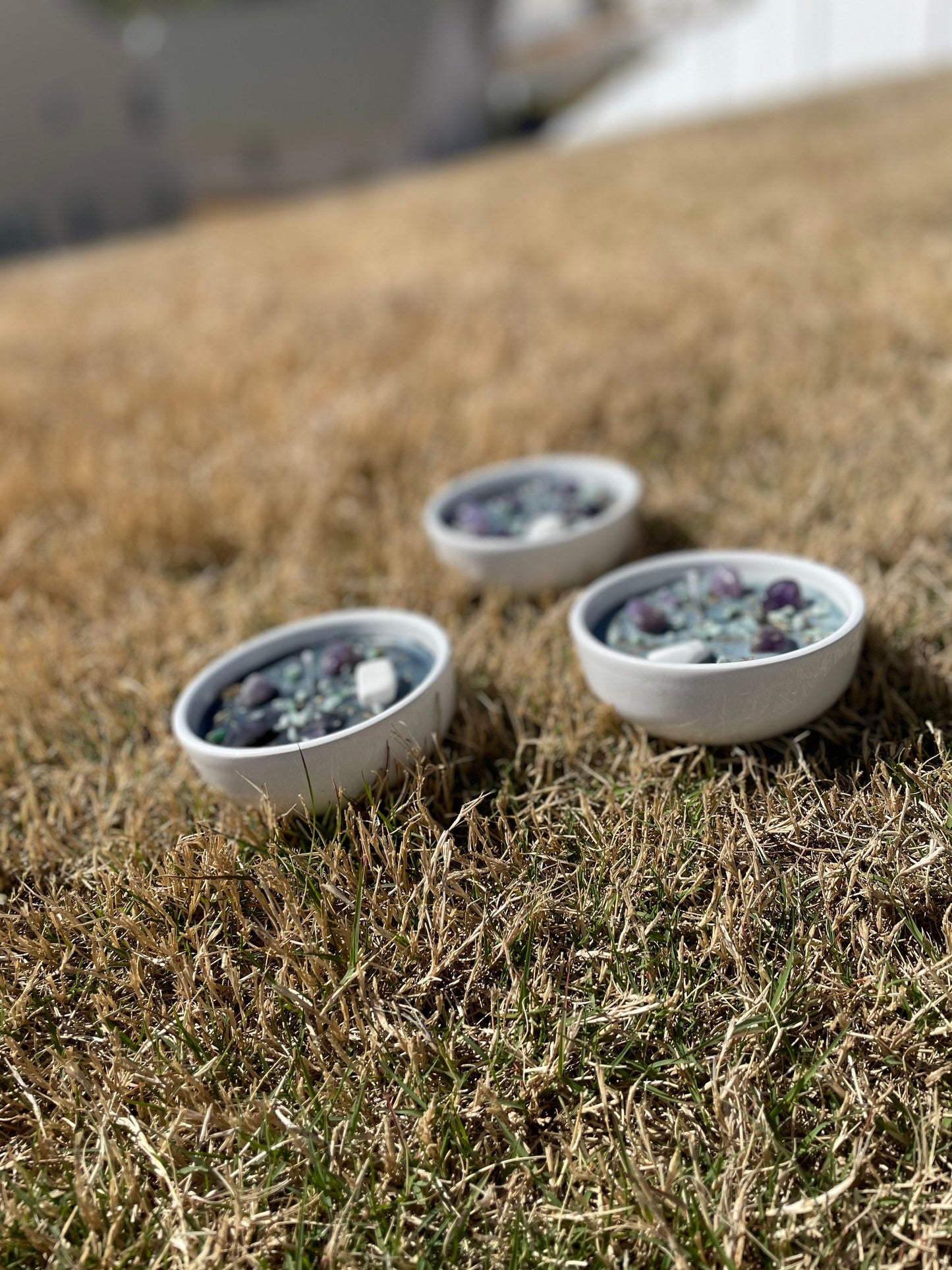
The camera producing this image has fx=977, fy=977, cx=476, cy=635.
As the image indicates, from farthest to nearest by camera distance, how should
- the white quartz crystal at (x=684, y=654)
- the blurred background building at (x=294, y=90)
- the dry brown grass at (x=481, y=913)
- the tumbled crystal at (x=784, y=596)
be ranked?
the blurred background building at (x=294, y=90)
the tumbled crystal at (x=784, y=596)
the white quartz crystal at (x=684, y=654)
the dry brown grass at (x=481, y=913)

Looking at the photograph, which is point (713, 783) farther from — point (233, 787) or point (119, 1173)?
point (119, 1173)

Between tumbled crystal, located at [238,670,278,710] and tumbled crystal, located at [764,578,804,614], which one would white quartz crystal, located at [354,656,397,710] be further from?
tumbled crystal, located at [764,578,804,614]

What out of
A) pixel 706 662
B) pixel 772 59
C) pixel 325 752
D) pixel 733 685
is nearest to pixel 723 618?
pixel 706 662

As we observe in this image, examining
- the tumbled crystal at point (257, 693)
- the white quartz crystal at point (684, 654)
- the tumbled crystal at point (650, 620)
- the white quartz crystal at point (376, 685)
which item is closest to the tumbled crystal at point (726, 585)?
the tumbled crystal at point (650, 620)

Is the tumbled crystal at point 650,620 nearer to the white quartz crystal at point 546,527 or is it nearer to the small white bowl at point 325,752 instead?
the small white bowl at point 325,752

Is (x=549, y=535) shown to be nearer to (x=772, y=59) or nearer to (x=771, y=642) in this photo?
(x=771, y=642)

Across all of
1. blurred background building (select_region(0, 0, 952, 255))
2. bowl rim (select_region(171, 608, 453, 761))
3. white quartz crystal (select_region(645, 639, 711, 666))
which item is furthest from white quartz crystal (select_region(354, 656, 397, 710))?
blurred background building (select_region(0, 0, 952, 255))
